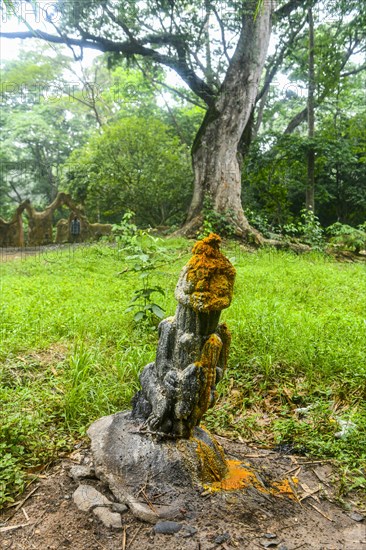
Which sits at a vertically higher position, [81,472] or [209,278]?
[209,278]

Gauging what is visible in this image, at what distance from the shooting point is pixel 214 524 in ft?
6.39

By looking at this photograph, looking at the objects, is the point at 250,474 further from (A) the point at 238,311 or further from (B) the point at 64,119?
(B) the point at 64,119

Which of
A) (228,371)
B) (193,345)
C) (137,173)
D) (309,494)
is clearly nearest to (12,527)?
(193,345)

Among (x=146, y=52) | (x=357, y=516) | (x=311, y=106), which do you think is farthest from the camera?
(x=311, y=106)

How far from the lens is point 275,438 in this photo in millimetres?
2996

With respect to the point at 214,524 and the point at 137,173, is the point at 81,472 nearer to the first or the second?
the point at 214,524

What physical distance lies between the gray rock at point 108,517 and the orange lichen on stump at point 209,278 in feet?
3.31

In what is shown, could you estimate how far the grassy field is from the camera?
9.28ft

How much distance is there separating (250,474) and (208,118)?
31.2ft

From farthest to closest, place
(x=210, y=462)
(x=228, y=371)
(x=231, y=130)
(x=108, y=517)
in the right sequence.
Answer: (x=231, y=130) → (x=228, y=371) → (x=210, y=462) → (x=108, y=517)

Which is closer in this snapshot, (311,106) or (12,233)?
(12,233)

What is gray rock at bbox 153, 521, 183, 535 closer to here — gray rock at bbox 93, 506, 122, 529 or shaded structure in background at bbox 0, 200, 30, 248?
gray rock at bbox 93, 506, 122, 529

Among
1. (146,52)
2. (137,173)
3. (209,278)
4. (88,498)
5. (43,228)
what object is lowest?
(88,498)

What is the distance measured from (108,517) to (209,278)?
1.19m
